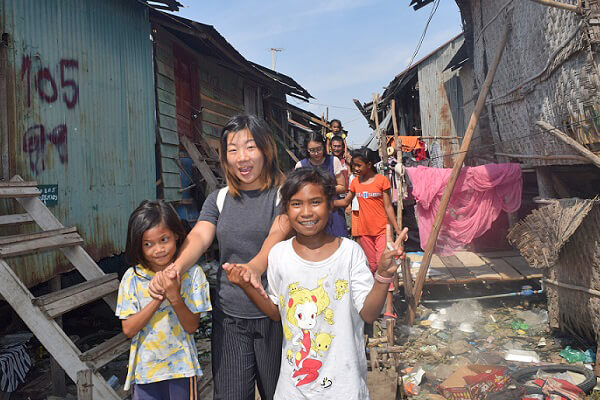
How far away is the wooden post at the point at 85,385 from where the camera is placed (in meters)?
2.48

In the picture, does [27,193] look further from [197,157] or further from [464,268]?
[464,268]

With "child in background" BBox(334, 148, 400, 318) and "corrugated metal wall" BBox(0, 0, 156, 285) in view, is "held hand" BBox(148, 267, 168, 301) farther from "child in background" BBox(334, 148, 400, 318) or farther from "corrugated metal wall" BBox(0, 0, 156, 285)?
"child in background" BBox(334, 148, 400, 318)

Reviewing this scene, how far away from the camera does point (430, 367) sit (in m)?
4.42

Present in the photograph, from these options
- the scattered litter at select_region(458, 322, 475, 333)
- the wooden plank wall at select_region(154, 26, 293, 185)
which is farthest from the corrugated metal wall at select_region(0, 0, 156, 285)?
the scattered litter at select_region(458, 322, 475, 333)

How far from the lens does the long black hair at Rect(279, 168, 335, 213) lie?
6.07ft

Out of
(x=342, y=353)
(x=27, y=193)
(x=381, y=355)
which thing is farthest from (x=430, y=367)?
(x=27, y=193)

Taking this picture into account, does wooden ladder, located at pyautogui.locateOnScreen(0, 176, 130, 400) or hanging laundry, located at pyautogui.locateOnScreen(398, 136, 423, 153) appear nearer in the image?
wooden ladder, located at pyautogui.locateOnScreen(0, 176, 130, 400)

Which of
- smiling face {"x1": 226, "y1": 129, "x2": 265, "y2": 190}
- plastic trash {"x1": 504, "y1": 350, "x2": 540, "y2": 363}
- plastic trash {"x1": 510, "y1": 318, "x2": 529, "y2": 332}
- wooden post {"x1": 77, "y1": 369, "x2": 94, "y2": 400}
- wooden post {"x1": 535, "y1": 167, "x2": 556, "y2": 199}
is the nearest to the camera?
smiling face {"x1": 226, "y1": 129, "x2": 265, "y2": 190}

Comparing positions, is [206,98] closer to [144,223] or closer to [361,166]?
[361,166]

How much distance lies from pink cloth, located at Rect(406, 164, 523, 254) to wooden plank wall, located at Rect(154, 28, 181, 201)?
423 cm

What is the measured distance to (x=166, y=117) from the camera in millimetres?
7125

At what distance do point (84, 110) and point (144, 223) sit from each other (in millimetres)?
3715

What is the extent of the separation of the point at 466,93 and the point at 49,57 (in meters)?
9.78

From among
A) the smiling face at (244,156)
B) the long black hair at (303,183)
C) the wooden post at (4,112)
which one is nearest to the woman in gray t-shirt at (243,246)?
the smiling face at (244,156)
